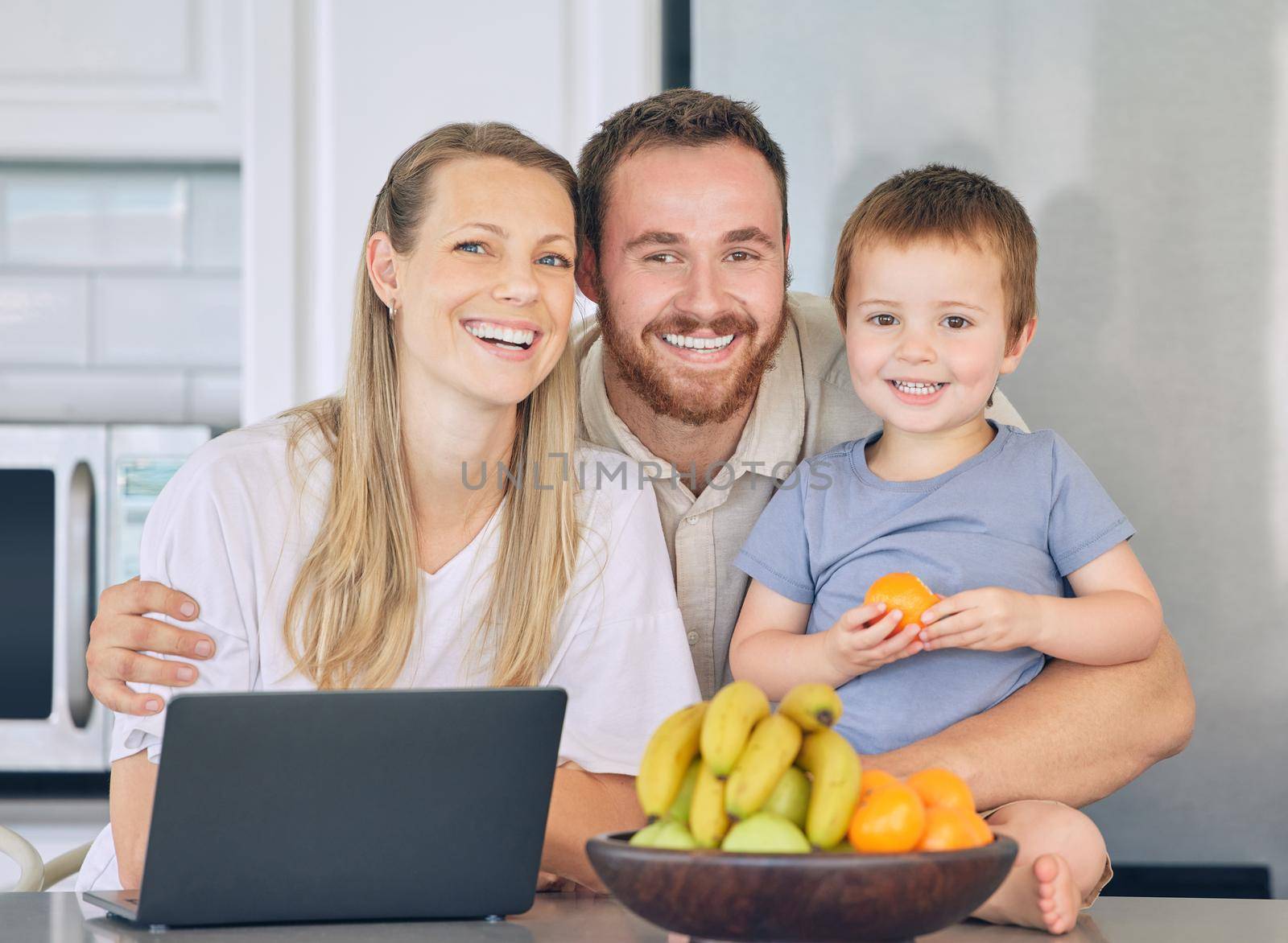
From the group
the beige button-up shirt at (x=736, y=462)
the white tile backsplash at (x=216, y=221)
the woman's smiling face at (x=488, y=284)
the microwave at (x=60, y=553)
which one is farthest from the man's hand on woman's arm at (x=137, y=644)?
the white tile backsplash at (x=216, y=221)

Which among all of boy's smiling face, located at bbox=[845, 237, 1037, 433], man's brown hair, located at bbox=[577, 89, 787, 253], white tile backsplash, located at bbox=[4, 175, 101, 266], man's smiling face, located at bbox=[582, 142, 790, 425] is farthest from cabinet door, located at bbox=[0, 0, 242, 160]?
boy's smiling face, located at bbox=[845, 237, 1037, 433]

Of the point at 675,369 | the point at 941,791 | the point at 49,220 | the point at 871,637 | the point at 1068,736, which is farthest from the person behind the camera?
the point at 49,220

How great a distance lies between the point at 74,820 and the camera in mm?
2422

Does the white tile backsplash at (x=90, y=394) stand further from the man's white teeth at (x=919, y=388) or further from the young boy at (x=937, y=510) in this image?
the man's white teeth at (x=919, y=388)

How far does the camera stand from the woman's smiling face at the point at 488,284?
163 centimetres

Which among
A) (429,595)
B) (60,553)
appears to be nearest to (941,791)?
(429,595)

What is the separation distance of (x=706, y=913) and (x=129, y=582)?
97 centimetres

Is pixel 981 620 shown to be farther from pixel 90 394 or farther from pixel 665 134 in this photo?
pixel 90 394

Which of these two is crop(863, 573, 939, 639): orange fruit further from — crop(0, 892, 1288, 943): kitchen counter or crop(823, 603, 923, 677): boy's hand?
crop(0, 892, 1288, 943): kitchen counter

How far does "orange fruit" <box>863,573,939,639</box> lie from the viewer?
4.50 feet

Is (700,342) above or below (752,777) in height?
above

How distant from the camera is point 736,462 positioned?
1878 mm

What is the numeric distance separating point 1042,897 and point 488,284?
3.16 ft

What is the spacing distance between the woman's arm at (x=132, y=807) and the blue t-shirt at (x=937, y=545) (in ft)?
2.53
